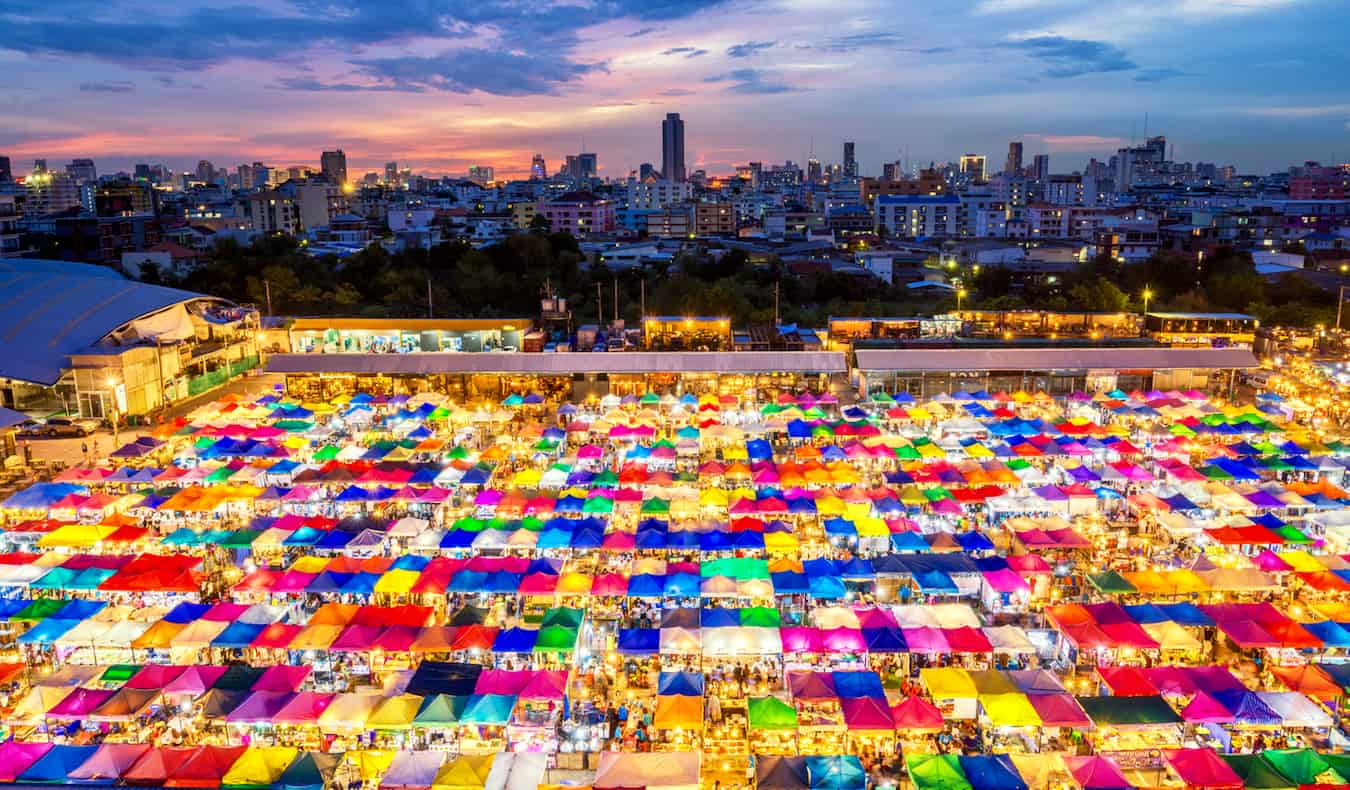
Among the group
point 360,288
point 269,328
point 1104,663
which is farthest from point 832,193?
point 1104,663

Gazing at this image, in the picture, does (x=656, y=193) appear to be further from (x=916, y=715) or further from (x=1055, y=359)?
(x=916, y=715)

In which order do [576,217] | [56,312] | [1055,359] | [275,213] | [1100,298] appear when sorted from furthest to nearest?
[576,217]
[275,213]
[1100,298]
[1055,359]
[56,312]

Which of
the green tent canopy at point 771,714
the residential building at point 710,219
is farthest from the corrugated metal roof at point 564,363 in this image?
the residential building at point 710,219

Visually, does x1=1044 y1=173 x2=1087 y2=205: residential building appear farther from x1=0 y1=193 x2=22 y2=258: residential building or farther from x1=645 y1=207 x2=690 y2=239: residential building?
x1=0 y1=193 x2=22 y2=258: residential building

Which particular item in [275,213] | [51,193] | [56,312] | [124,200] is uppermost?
[51,193]

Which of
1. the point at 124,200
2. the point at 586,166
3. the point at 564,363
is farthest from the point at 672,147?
the point at 564,363

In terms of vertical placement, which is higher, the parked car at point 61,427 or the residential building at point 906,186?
the residential building at point 906,186

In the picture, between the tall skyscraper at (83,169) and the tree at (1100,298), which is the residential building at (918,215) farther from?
the tall skyscraper at (83,169)

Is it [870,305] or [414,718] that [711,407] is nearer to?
[414,718]
